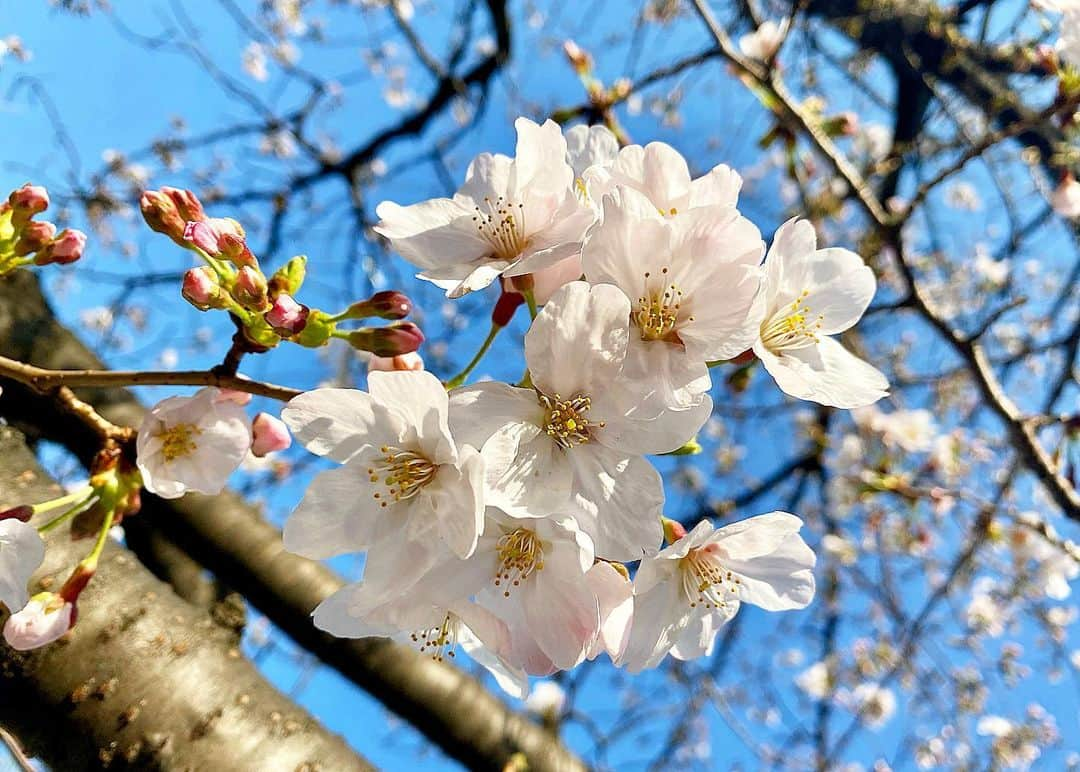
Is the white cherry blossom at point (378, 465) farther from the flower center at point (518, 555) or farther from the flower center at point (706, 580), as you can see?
the flower center at point (706, 580)

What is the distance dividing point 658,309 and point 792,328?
33 cm

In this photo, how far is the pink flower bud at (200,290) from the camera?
936 millimetres

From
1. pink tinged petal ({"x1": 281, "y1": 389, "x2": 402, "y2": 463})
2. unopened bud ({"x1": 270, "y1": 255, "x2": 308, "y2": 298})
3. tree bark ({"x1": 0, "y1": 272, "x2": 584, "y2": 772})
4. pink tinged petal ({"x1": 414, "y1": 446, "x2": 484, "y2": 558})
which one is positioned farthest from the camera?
tree bark ({"x1": 0, "y1": 272, "x2": 584, "y2": 772})

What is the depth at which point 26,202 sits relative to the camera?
3.61ft

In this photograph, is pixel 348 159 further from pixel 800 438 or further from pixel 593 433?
pixel 593 433

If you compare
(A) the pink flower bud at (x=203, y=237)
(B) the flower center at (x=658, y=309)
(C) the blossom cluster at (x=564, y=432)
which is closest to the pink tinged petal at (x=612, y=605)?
(C) the blossom cluster at (x=564, y=432)

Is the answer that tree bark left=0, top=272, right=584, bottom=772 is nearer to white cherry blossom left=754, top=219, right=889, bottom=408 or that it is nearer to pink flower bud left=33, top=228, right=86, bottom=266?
pink flower bud left=33, top=228, right=86, bottom=266

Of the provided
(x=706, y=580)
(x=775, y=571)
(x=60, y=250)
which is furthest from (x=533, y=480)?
(x=60, y=250)

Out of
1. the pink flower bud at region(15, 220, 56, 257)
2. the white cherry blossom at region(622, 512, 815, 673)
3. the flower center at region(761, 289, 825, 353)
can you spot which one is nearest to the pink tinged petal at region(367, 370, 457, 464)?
the white cherry blossom at region(622, 512, 815, 673)

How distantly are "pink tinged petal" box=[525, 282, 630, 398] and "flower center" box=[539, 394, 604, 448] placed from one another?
0.10ft

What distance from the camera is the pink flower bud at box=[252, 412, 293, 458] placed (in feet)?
4.00

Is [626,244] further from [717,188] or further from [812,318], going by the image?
[812,318]

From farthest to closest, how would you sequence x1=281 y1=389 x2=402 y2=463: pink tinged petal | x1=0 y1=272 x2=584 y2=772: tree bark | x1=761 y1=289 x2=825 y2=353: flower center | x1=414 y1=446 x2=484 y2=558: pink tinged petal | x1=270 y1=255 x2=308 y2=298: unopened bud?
x1=0 y1=272 x2=584 y2=772: tree bark → x1=761 y1=289 x2=825 y2=353: flower center → x1=270 y1=255 x2=308 y2=298: unopened bud → x1=281 y1=389 x2=402 y2=463: pink tinged petal → x1=414 y1=446 x2=484 y2=558: pink tinged petal

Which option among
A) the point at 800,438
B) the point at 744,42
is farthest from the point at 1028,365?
the point at 744,42
